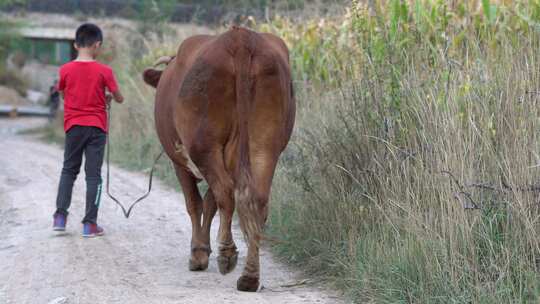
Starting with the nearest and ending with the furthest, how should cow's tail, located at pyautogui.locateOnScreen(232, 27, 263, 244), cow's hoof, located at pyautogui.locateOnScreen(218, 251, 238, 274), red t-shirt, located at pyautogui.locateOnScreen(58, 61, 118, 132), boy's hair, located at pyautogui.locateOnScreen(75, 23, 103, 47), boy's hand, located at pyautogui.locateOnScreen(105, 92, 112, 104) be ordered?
cow's tail, located at pyautogui.locateOnScreen(232, 27, 263, 244), cow's hoof, located at pyautogui.locateOnScreen(218, 251, 238, 274), red t-shirt, located at pyautogui.locateOnScreen(58, 61, 118, 132), boy's hair, located at pyautogui.locateOnScreen(75, 23, 103, 47), boy's hand, located at pyautogui.locateOnScreen(105, 92, 112, 104)

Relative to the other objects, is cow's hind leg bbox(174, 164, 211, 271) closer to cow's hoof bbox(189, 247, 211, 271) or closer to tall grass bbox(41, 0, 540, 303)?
cow's hoof bbox(189, 247, 211, 271)

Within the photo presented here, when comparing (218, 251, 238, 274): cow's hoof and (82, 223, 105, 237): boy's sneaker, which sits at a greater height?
(218, 251, 238, 274): cow's hoof

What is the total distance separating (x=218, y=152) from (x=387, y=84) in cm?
155

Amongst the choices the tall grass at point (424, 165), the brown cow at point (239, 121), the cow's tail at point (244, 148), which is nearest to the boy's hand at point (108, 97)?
the tall grass at point (424, 165)

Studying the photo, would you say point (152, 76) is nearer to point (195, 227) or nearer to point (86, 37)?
point (86, 37)

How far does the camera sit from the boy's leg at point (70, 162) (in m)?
8.24

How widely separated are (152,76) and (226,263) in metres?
2.30

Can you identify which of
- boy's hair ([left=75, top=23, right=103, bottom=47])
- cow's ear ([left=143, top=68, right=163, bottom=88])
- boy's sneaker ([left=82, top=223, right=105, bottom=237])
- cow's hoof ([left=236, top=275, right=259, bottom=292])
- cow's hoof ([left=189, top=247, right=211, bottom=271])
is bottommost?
boy's sneaker ([left=82, top=223, right=105, bottom=237])

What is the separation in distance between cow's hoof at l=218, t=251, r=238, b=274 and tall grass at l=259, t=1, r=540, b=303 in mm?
643

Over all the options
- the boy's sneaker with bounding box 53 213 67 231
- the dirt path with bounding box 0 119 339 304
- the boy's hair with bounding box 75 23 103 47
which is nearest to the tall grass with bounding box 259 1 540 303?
the dirt path with bounding box 0 119 339 304

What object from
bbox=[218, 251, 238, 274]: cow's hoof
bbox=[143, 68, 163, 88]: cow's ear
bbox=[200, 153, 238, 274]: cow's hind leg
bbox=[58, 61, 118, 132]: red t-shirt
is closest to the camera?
bbox=[200, 153, 238, 274]: cow's hind leg

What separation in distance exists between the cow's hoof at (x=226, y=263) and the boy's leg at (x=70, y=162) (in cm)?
252

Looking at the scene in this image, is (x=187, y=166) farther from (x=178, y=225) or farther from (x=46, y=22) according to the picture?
(x=46, y=22)

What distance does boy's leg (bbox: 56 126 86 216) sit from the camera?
8242mm
